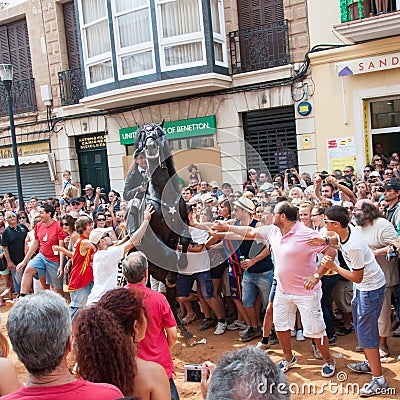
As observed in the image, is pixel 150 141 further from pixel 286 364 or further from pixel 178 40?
pixel 178 40

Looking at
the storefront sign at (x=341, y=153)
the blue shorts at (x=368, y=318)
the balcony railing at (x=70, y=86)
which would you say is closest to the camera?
the blue shorts at (x=368, y=318)

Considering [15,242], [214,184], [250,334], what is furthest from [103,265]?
[15,242]

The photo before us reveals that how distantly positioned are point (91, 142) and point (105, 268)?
11.1 meters

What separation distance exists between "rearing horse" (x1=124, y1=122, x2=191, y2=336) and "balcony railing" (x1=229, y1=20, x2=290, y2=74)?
261 inches

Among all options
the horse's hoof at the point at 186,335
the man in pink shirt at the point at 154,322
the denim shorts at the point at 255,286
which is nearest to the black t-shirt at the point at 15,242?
the horse's hoof at the point at 186,335

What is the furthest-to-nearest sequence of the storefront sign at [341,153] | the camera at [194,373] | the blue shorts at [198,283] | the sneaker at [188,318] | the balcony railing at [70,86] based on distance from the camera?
the balcony railing at [70,86]
the storefront sign at [341,153]
the sneaker at [188,318]
the blue shorts at [198,283]
the camera at [194,373]

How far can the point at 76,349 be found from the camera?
7.34 feet

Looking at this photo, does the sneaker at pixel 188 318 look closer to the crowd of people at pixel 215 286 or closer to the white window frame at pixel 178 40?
the crowd of people at pixel 215 286

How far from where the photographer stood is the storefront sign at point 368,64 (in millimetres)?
9805

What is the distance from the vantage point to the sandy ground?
4391 mm

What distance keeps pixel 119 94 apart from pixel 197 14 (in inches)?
112

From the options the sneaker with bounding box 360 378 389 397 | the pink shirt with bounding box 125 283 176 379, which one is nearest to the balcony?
the sneaker with bounding box 360 378 389 397

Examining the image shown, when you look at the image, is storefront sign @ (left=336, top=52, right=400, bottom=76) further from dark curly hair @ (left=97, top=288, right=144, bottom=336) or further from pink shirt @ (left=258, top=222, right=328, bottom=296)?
dark curly hair @ (left=97, top=288, right=144, bottom=336)

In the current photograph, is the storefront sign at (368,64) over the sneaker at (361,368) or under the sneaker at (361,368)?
over
